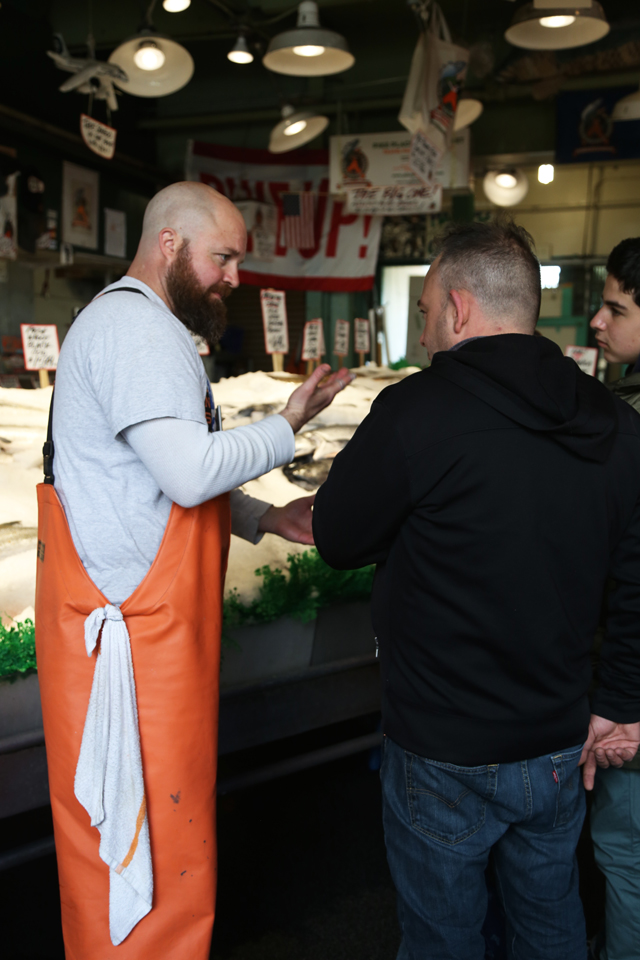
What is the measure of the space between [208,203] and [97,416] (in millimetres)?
529

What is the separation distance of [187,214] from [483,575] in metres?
0.97

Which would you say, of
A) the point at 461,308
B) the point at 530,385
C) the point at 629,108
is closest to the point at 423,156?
the point at 629,108

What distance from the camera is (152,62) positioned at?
4.85 metres

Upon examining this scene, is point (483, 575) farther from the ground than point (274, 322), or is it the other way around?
point (274, 322)

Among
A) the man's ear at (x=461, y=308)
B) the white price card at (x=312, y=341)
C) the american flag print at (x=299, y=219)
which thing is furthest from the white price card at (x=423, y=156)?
the man's ear at (x=461, y=308)

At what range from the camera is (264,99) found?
8859 mm

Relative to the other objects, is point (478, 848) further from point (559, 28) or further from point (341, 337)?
point (559, 28)

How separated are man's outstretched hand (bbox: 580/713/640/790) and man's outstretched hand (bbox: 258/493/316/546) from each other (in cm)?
80

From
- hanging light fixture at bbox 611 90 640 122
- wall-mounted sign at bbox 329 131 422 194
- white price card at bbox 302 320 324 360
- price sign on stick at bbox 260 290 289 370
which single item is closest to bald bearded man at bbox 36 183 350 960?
price sign on stick at bbox 260 290 289 370

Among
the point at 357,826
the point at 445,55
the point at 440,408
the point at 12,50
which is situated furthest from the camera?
the point at 12,50

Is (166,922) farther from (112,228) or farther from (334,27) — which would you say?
(334,27)

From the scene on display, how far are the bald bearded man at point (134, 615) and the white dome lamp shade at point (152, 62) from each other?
12.5ft

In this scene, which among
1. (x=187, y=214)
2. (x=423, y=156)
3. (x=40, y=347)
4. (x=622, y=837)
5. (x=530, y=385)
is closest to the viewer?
(x=530, y=385)

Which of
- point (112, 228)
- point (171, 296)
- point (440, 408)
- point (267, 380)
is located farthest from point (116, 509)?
point (112, 228)
